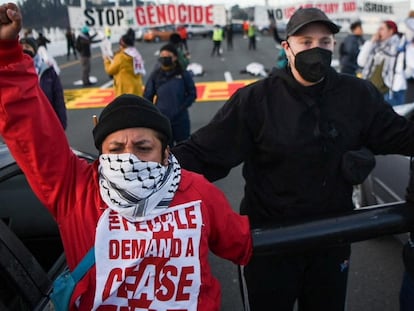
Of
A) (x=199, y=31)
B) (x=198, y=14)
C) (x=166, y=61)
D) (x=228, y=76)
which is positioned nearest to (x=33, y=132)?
(x=166, y=61)

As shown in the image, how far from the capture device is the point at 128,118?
147 centimetres

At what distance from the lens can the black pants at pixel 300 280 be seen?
208 cm

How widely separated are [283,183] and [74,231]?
940 mm

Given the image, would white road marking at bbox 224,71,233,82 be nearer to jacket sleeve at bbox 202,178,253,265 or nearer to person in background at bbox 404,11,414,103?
person in background at bbox 404,11,414,103

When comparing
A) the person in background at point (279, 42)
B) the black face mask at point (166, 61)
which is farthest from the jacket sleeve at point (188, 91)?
the person in background at point (279, 42)

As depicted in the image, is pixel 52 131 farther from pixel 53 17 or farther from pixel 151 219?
pixel 53 17

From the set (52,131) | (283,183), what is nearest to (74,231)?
(52,131)

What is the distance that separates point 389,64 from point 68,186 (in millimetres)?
6404

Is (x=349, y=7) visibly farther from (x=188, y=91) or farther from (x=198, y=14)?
(x=188, y=91)

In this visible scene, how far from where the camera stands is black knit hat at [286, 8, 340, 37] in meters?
1.95

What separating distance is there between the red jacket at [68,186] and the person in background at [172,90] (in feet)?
11.7

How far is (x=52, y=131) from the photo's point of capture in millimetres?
1437

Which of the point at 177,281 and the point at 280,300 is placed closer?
the point at 177,281

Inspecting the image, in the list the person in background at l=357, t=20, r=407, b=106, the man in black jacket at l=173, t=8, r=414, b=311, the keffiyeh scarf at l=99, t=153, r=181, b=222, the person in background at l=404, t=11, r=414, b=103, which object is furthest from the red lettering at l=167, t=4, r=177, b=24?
the keffiyeh scarf at l=99, t=153, r=181, b=222
